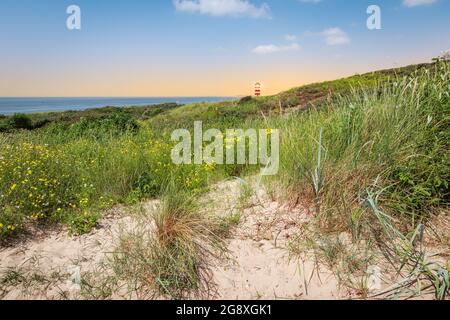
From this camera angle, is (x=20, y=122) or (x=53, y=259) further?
(x=20, y=122)

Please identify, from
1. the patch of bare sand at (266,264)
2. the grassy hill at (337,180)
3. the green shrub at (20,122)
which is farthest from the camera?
the green shrub at (20,122)

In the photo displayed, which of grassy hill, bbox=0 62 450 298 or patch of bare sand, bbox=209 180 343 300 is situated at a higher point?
grassy hill, bbox=0 62 450 298

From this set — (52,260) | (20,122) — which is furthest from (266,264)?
(20,122)

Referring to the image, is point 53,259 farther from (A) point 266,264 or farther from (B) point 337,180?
(B) point 337,180

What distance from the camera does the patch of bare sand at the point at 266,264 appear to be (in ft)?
8.25

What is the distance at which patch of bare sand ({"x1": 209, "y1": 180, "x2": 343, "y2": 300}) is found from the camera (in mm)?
2516

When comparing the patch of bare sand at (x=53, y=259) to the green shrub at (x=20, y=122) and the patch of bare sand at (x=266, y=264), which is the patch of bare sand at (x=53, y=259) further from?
the green shrub at (x=20, y=122)

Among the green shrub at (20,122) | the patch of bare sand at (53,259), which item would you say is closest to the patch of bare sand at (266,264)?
the patch of bare sand at (53,259)

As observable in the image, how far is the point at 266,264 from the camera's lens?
276 centimetres

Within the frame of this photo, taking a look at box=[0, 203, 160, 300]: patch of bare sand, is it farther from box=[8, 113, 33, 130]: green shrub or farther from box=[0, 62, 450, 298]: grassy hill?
box=[8, 113, 33, 130]: green shrub

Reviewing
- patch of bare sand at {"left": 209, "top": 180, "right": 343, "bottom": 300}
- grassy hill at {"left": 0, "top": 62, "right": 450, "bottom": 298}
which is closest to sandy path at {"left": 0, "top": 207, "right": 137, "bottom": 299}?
grassy hill at {"left": 0, "top": 62, "right": 450, "bottom": 298}
